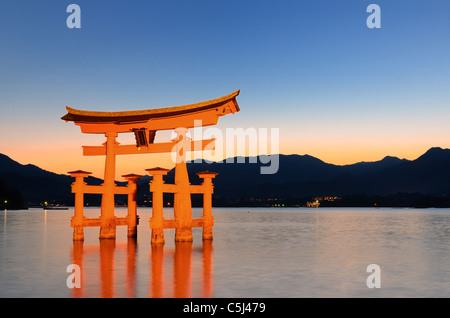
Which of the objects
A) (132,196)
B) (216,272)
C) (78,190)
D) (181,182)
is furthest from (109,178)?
(216,272)

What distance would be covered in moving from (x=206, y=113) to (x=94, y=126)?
19.1 feet

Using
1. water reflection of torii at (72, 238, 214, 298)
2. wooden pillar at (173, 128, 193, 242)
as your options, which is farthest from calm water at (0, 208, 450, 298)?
wooden pillar at (173, 128, 193, 242)

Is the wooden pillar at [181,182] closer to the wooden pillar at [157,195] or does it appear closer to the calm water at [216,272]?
the wooden pillar at [157,195]

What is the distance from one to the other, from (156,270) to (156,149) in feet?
26.2

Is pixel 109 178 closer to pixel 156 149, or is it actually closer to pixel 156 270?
pixel 156 149

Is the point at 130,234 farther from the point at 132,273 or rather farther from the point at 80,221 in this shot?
the point at 132,273

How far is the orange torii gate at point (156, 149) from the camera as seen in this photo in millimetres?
18875

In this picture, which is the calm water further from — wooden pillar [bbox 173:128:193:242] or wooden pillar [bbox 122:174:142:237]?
wooden pillar [bbox 122:174:142:237]

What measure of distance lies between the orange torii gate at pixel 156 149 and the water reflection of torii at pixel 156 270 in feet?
3.49

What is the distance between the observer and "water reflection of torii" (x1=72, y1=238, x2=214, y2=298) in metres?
10.6

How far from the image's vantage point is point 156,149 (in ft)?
68.1

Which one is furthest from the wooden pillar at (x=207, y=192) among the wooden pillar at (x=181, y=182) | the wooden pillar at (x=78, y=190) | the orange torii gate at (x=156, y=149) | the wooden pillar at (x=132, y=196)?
the wooden pillar at (x=78, y=190)

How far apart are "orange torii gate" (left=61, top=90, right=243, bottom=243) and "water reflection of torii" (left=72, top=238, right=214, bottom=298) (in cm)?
106

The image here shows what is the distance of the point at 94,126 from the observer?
2131 centimetres
